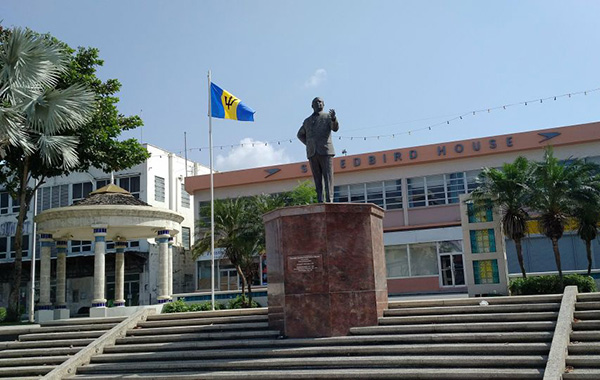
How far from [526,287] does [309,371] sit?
1172 cm

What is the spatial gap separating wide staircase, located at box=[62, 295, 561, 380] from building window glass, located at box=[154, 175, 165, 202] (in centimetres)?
2714

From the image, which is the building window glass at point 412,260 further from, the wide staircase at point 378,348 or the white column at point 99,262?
the wide staircase at point 378,348

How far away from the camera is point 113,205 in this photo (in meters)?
20.8

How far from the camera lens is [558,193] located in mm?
21328

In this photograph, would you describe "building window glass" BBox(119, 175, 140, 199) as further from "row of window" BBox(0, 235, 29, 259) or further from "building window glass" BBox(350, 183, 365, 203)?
"building window glass" BBox(350, 183, 365, 203)

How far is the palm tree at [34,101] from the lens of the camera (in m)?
17.7

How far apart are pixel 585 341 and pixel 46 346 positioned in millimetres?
12727

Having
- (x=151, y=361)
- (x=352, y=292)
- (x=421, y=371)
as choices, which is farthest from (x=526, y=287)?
(x=151, y=361)

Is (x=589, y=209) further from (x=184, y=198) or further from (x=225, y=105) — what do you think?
(x=184, y=198)

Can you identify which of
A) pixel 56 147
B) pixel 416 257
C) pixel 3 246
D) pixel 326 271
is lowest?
pixel 326 271

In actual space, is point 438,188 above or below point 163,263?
above

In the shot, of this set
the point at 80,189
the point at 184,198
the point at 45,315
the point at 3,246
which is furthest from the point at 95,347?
the point at 3,246

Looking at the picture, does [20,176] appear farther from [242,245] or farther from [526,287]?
[526,287]

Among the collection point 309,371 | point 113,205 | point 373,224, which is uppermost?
point 113,205
